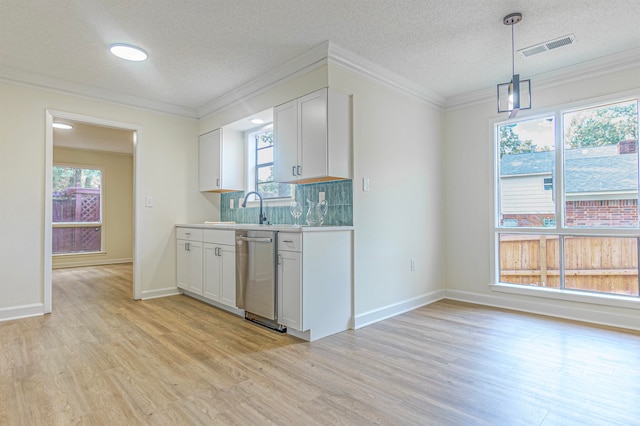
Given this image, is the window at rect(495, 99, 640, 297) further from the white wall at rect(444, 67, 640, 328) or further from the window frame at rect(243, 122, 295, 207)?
the window frame at rect(243, 122, 295, 207)

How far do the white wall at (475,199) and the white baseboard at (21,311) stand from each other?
4.60 m

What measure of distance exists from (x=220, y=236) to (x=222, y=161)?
120 centimetres

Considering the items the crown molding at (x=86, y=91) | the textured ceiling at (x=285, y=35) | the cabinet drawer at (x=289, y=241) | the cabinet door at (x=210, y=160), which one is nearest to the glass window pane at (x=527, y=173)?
the textured ceiling at (x=285, y=35)

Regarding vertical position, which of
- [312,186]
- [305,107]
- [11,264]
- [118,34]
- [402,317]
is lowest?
[402,317]

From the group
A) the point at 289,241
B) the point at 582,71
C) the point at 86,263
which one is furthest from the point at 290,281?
the point at 86,263

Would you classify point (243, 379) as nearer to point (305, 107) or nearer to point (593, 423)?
point (593, 423)

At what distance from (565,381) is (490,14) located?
251 centimetres

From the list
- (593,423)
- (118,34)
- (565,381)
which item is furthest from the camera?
(118,34)

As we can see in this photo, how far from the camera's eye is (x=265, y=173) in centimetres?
445

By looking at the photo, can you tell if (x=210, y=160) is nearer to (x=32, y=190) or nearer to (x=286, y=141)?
(x=286, y=141)

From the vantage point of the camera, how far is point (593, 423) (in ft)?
5.49

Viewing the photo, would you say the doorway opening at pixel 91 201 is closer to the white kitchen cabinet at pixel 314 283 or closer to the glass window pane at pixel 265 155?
the glass window pane at pixel 265 155

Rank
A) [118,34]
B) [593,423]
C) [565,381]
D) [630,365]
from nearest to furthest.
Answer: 1. [593,423]
2. [565,381]
3. [630,365]
4. [118,34]

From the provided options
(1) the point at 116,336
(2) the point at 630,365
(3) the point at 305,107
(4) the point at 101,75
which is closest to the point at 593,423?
(2) the point at 630,365
